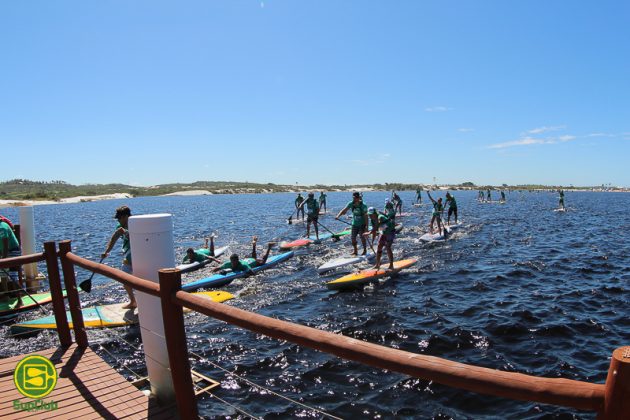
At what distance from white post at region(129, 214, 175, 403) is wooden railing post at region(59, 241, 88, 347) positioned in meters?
1.30

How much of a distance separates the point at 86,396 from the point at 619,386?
4548 millimetres

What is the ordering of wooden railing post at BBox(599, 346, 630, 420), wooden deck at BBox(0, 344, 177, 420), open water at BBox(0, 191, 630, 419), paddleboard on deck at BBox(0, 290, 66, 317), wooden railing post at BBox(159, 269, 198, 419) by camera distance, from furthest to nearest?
paddleboard on deck at BBox(0, 290, 66, 317), open water at BBox(0, 191, 630, 419), wooden deck at BBox(0, 344, 177, 420), wooden railing post at BBox(159, 269, 198, 419), wooden railing post at BBox(599, 346, 630, 420)

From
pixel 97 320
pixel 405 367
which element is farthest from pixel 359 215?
pixel 405 367

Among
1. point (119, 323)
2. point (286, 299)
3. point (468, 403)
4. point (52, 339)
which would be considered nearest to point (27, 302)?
point (52, 339)

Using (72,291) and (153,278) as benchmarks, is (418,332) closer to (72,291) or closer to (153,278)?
(153,278)

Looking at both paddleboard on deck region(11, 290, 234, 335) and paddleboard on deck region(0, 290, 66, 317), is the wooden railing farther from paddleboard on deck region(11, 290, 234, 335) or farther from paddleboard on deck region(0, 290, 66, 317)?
paddleboard on deck region(0, 290, 66, 317)

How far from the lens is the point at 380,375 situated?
700 centimetres

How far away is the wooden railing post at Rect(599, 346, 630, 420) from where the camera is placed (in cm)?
142

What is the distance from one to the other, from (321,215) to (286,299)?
101 ft

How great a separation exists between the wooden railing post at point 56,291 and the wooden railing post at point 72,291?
120mm

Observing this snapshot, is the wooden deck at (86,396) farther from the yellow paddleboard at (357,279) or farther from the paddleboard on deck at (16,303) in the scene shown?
the yellow paddleboard at (357,279)

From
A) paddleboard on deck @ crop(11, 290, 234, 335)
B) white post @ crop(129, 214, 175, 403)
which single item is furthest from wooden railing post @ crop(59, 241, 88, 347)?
paddleboard on deck @ crop(11, 290, 234, 335)

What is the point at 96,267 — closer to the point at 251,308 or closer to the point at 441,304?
the point at 251,308

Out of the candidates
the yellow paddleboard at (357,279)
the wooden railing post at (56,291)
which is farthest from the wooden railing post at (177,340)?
the yellow paddleboard at (357,279)
